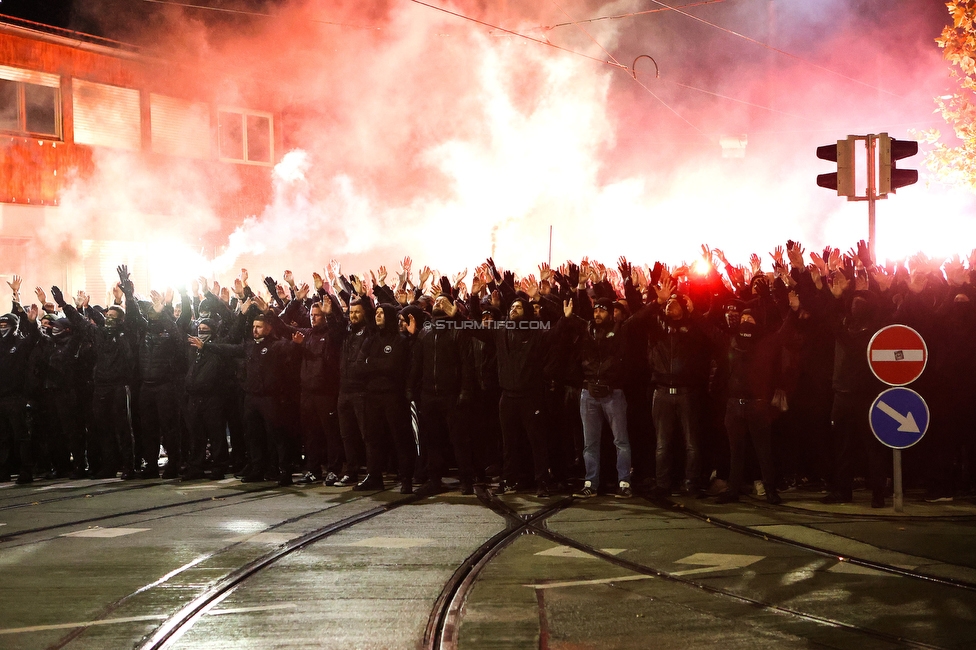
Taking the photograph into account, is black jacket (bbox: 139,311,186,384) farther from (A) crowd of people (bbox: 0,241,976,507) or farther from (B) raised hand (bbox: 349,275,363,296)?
(B) raised hand (bbox: 349,275,363,296)

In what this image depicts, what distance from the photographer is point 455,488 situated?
38.1 ft

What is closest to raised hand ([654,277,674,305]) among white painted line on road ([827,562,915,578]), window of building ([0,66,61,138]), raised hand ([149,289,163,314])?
white painted line on road ([827,562,915,578])

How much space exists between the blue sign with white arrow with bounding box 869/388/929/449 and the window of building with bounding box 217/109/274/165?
19.6 metres

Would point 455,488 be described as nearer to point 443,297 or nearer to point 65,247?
point 443,297

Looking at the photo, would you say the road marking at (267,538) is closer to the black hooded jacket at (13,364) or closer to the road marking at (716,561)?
the road marking at (716,561)

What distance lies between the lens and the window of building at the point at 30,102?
21736 millimetres

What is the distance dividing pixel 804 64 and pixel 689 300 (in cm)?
1986

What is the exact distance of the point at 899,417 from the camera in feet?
30.3

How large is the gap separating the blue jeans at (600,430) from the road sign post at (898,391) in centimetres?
249

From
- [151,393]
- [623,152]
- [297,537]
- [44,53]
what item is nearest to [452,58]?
[623,152]

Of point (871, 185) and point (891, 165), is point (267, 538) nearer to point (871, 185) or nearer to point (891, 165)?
point (871, 185)

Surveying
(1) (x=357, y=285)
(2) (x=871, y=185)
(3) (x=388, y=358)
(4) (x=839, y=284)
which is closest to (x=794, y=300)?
(4) (x=839, y=284)

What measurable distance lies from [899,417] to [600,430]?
9.68ft

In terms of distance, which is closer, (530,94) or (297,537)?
(297,537)
